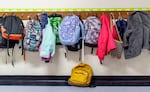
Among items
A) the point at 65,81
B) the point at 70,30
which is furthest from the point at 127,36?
the point at 65,81

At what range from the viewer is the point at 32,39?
89.4 inches

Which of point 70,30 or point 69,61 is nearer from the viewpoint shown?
point 70,30

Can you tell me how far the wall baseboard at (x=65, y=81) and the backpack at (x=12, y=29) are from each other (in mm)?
434

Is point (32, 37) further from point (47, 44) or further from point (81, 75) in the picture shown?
point (81, 75)

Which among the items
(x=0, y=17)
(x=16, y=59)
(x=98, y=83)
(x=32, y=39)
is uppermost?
(x=0, y=17)

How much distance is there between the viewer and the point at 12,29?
229 cm

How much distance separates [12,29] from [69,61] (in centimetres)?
71

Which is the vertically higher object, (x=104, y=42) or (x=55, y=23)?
(x=55, y=23)

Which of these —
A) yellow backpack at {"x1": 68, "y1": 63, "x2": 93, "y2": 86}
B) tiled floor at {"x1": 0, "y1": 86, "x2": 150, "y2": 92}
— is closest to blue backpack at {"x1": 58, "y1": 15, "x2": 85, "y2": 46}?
yellow backpack at {"x1": 68, "y1": 63, "x2": 93, "y2": 86}

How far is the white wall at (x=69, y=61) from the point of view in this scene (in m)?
2.42
